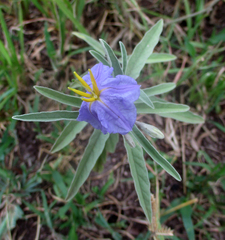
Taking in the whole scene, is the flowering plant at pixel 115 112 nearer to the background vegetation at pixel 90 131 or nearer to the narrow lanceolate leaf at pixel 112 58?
the narrow lanceolate leaf at pixel 112 58

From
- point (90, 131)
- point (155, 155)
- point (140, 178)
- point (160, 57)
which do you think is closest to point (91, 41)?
point (160, 57)

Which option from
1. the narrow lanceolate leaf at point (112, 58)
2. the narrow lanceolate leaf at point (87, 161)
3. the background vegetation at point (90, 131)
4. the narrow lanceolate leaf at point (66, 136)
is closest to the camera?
the narrow lanceolate leaf at point (112, 58)

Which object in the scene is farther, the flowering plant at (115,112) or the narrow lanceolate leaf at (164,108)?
the narrow lanceolate leaf at (164,108)

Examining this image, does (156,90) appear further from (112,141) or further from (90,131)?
(90,131)

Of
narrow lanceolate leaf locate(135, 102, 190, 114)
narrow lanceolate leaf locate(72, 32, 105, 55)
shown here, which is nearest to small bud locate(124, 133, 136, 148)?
narrow lanceolate leaf locate(135, 102, 190, 114)

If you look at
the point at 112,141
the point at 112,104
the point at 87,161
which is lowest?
the point at 112,141

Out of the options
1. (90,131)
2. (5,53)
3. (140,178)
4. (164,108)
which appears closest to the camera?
(140,178)

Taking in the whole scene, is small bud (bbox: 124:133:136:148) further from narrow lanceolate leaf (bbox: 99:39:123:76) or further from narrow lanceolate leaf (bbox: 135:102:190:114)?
narrow lanceolate leaf (bbox: 99:39:123:76)

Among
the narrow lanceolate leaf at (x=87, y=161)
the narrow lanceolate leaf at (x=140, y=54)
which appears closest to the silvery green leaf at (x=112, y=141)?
the narrow lanceolate leaf at (x=87, y=161)
